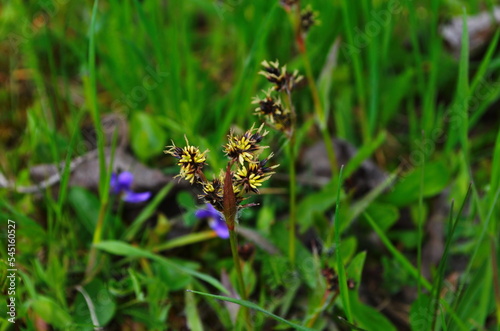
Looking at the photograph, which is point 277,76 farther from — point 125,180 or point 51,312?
point 51,312

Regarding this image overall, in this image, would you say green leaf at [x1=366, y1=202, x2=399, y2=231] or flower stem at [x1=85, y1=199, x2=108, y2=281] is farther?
green leaf at [x1=366, y1=202, x2=399, y2=231]

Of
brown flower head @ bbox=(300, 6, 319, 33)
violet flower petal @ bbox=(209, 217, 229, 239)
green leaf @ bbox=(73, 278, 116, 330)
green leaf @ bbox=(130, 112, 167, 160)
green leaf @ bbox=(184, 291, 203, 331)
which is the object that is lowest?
green leaf @ bbox=(184, 291, 203, 331)

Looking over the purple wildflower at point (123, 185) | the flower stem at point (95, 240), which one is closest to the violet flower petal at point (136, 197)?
the purple wildflower at point (123, 185)

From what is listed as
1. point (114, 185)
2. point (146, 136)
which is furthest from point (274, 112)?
point (146, 136)

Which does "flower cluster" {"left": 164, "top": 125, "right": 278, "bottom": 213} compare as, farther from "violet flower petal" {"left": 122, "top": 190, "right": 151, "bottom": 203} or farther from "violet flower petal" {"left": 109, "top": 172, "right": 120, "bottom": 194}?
"violet flower petal" {"left": 109, "top": 172, "right": 120, "bottom": 194}

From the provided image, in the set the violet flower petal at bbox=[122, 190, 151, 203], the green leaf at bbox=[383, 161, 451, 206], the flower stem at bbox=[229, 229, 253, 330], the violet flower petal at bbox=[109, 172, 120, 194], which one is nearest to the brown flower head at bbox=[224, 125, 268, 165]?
the flower stem at bbox=[229, 229, 253, 330]

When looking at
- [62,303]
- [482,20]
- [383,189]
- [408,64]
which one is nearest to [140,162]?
[62,303]

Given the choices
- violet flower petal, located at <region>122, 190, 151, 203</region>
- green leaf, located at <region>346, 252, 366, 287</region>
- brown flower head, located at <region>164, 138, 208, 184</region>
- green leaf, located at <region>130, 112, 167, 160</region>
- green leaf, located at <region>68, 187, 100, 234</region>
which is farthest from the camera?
green leaf, located at <region>130, 112, 167, 160</region>

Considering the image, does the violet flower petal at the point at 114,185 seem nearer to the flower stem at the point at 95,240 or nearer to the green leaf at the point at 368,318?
the flower stem at the point at 95,240
